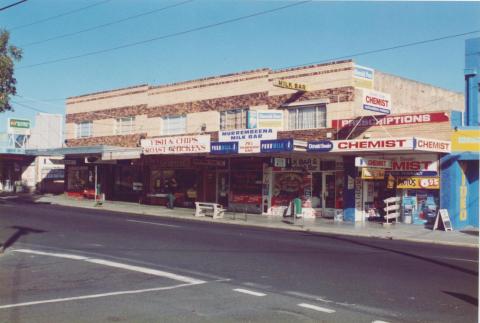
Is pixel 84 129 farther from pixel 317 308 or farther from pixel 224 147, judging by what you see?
pixel 317 308

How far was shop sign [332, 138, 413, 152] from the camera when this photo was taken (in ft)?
69.7

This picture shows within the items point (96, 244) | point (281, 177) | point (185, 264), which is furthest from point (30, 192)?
point (185, 264)

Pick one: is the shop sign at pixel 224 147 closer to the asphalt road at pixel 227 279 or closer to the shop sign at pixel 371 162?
the shop sign at pixel 371 162

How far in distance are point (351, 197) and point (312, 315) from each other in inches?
725

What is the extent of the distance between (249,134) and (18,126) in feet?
106

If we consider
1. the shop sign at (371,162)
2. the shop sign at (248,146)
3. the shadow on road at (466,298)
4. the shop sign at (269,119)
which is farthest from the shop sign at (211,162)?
the shadow on road at (466,298)

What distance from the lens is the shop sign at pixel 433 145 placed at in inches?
827

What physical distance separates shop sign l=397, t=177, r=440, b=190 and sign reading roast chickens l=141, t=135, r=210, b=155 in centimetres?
978

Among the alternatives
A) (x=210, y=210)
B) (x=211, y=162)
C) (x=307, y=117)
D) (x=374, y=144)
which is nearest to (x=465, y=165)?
(x=374, y=144)

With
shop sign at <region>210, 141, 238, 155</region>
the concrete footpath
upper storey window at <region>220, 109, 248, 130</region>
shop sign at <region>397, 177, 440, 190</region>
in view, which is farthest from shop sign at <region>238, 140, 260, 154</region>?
shop sign at <region>397, 177, 440, 190</region>

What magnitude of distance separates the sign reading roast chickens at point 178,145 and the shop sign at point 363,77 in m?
8.02

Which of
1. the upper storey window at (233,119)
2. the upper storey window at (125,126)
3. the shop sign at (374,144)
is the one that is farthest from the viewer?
the upper storey window at (125,126)

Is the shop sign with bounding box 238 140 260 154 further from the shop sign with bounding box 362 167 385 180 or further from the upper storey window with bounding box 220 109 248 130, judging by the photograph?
the shop sign with bounding box 362 167 385 180

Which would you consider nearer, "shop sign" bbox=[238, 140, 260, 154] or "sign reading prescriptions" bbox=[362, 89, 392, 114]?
"sign reading prescriptions" bbox=[362, 89, 392, 114]
